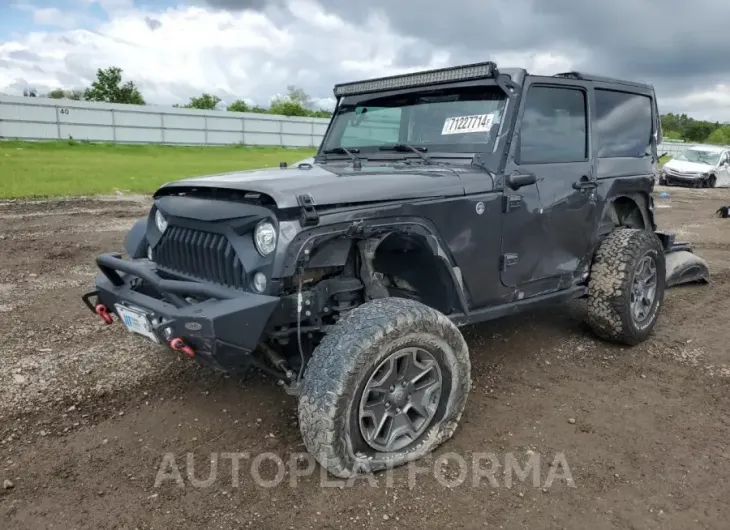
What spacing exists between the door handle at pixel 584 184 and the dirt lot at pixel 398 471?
1.34m

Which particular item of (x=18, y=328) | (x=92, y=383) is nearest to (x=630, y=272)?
(x=92, y=383)

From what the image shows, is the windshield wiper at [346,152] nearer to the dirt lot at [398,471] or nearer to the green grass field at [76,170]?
the dirt lot at [398,471]

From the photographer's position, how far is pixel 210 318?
2834 millimetres

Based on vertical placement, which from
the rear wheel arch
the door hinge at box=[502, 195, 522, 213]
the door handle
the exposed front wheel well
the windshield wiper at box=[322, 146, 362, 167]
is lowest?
the exposed front wheel well

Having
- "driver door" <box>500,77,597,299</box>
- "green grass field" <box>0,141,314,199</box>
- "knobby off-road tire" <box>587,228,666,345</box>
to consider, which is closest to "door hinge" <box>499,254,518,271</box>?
"driver door" <box>500,77,597,299</box>

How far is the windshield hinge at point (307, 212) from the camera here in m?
2.98

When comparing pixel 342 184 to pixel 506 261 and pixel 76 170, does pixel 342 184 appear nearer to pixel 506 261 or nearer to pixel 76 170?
pixel 506 261

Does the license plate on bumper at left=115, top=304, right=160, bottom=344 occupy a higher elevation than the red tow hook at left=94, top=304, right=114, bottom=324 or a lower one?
higher

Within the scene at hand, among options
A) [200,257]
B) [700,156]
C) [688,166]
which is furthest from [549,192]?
[700,156]

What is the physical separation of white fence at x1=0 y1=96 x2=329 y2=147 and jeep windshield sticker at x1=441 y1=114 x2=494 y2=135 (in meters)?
23.5

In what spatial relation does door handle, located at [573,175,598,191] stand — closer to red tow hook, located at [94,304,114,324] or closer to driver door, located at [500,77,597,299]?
driver door, located at [500,77,597,299]

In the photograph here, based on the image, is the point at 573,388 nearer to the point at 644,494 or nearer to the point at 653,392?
the point at 653,392

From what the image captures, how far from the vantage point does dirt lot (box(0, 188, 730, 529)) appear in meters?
2.90

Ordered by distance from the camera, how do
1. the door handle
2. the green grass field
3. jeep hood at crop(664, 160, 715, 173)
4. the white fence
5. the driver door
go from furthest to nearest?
1. the white fence
2. jeep hood at crop(664, 160, 715, 173)
3. the green grass field
4. the door handle
5. the driver door
